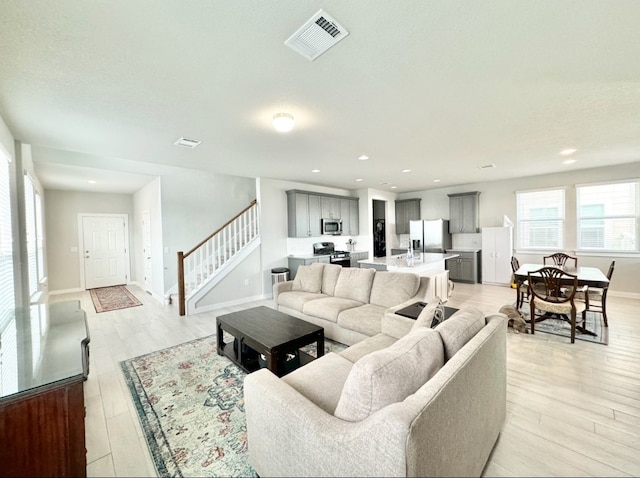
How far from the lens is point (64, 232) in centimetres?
677

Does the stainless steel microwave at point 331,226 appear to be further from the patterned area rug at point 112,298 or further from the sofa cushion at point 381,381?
the sofa cushion at point 381,381

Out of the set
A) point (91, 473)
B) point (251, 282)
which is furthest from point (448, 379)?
point (251, 282)

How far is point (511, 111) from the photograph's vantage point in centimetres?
280

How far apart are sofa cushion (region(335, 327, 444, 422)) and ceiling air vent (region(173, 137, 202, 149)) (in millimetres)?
3519

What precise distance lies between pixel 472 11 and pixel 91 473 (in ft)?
11.5

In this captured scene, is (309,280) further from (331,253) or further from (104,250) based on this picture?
(104,250)

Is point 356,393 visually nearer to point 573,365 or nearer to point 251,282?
point 573,365

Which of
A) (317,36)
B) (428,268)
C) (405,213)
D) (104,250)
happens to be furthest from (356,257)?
(104,250)

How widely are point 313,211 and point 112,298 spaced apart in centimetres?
495

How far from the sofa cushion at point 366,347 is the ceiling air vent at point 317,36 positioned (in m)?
2.21

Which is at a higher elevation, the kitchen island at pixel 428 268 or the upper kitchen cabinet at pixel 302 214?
the upper kitchen cabinet at pixel 302 214

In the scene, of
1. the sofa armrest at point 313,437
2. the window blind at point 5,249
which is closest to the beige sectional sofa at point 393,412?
the sofa armrest at point 313,437

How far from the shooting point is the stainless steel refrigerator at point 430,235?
7375 mm

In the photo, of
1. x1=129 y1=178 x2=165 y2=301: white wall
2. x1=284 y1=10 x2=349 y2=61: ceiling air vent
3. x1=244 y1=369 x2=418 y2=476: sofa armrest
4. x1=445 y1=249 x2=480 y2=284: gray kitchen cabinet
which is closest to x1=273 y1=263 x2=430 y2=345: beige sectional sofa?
x1=244 y1=369 x2=418 y2=476: sofa armrest
